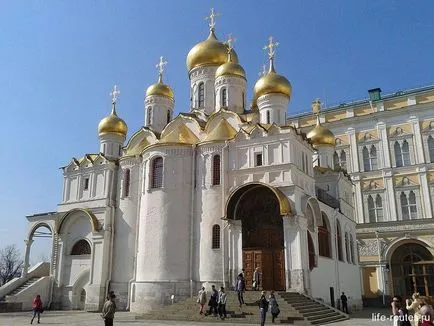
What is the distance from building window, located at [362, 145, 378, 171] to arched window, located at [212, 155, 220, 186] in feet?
54.5

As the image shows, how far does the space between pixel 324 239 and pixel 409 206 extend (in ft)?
38.1

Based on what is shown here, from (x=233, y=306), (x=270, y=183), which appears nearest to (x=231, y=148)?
(x=270, y=183)

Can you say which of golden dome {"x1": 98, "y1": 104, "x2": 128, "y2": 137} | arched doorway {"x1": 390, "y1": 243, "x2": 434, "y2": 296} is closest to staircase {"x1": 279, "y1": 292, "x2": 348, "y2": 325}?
arched doorway {"x1": 390, "y1": 243, "x2": 434, "y2": 296}

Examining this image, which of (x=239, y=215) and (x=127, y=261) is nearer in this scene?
(x=239, y=215)

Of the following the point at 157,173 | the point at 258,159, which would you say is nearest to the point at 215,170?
the point at 258,159

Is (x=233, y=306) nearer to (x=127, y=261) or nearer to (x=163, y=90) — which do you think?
(x=127, y=261)

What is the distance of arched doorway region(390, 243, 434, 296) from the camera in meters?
30.2

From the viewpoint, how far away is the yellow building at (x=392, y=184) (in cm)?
3086

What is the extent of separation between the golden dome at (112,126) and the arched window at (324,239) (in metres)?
14.7

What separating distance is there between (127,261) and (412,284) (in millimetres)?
19784

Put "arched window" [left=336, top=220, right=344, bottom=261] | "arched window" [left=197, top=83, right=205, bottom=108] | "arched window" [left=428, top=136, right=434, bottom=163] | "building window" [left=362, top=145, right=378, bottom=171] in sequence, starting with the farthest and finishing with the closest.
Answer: "building window" [left=362, top=145, right=378, bottom=171] → "arched window" [left=428, top=136, right=434, bottom=163] → "arched window" [left=197, top=83, right=205, bottom=108] → "arched window" [left=336, top=220, right=344, bottom=261]

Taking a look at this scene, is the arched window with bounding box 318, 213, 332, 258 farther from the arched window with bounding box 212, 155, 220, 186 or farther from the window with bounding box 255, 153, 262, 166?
the arched window with bounding box 212, 155, 220, 186

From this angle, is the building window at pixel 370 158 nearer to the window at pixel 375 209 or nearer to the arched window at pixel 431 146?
the window at pixel 375 209

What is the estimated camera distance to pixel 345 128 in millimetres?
36344
